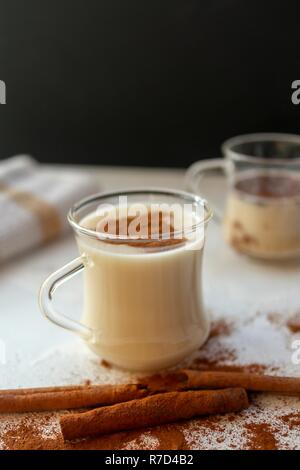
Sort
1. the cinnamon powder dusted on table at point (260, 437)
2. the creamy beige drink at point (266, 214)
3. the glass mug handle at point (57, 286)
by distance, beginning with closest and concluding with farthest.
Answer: the cinnamon powder dusted on table at point (260, 437) < the glass mug handle at point (57, 286) < the creamy beige drink at point (266, 214)

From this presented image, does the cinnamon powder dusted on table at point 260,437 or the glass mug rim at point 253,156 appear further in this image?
the glass mug rim at point 253,156

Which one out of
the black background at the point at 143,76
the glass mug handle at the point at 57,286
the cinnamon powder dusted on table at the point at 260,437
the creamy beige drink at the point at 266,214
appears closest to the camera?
the cinnamon powder dusted on table at the point at 260,437

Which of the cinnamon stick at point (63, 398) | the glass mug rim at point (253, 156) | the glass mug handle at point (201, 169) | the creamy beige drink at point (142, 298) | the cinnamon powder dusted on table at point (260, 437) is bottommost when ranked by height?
the cinnamon powder dusted on table at point (260, 437)

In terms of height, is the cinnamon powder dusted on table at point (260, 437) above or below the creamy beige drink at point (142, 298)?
below

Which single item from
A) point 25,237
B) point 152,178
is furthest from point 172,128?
point 25,237

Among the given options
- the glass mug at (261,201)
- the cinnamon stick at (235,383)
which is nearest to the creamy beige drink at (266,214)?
the glass mug at (261,201)

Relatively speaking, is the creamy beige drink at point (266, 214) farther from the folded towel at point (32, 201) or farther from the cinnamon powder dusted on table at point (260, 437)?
the cinnamon powder dusted on table at point (260, 437)

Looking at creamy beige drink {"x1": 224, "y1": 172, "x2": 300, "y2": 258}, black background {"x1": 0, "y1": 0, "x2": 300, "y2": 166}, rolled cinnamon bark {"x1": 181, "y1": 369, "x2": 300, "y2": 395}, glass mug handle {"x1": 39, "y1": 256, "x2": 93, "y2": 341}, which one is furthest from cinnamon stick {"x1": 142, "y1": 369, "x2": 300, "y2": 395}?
black background {"x1": 0, "y1": 0, "x2": 300, "y2": 166}

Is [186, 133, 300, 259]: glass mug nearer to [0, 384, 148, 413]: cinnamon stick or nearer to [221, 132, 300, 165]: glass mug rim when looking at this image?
[221, 132, 300, 165]: glass mug rim

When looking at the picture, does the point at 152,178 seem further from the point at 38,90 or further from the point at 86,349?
the point at 86,349

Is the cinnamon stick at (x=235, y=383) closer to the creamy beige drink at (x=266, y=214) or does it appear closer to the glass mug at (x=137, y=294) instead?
the glass mug at (x=137, y=294)
